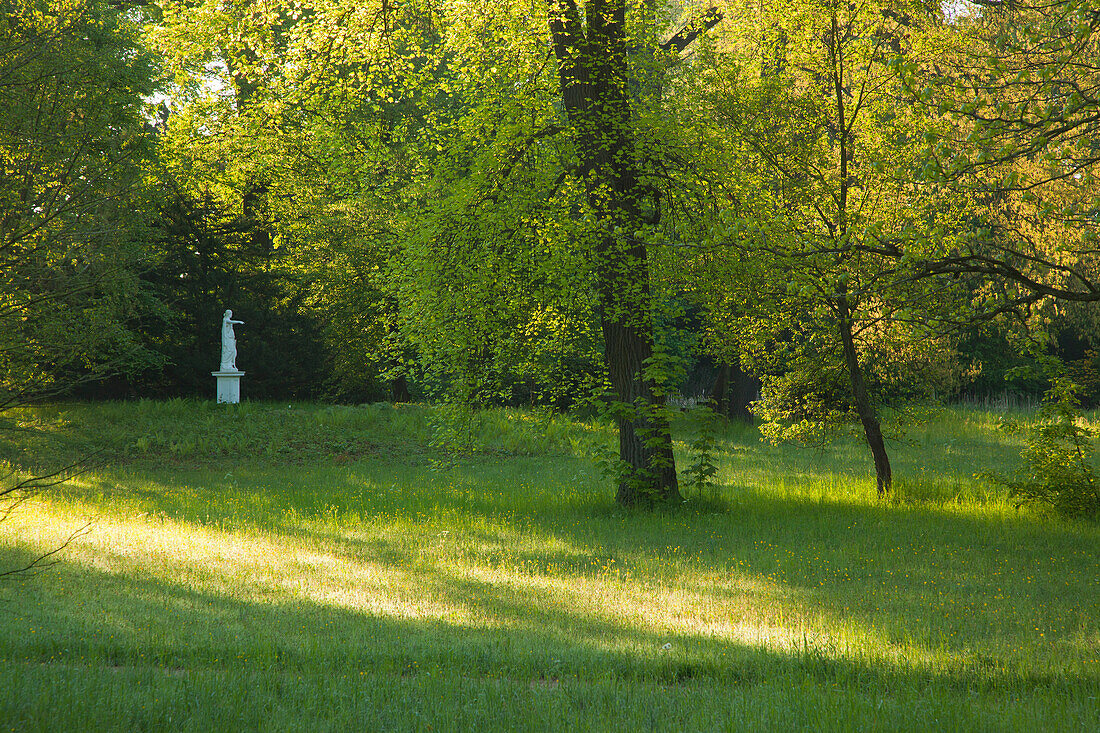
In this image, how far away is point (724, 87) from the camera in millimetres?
13922

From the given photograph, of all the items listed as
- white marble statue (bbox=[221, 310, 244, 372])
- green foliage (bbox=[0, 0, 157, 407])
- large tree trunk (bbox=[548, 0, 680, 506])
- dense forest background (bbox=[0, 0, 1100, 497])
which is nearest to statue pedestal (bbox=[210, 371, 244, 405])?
white marble statue (bbox=[221, 310, 244, 372])

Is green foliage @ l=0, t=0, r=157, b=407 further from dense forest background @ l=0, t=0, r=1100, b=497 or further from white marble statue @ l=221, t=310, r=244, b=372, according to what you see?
white marble statue @ l=221, t=310, r=244, b=372

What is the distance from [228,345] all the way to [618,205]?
14.4 metres

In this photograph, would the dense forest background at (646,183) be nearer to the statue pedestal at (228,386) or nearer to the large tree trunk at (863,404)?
the large tree trunk at (863,404)

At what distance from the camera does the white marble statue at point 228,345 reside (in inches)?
898

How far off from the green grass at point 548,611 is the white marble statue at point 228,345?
24.5 feet

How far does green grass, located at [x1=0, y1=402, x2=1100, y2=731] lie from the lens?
528 cm

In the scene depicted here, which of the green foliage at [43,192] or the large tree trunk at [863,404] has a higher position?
the green foliage at [43,192]

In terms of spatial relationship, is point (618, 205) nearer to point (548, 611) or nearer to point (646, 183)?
point (646, 183)

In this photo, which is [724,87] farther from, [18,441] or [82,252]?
[18,441]

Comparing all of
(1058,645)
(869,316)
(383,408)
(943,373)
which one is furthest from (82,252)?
(383,408)

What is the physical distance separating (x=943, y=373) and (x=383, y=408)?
14.7 metres

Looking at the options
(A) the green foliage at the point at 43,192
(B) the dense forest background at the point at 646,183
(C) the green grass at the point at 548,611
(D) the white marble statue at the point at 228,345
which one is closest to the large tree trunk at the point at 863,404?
(B) the dense forest background at the point at 646,183

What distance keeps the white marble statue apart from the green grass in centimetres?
745
